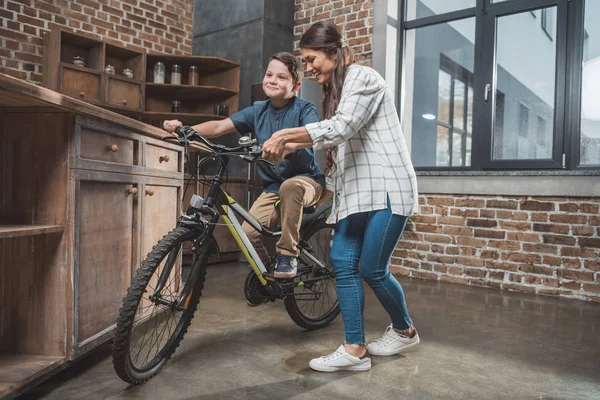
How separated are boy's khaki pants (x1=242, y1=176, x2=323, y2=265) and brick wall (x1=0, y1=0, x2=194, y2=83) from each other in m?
3.17

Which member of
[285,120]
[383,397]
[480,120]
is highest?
[480,120]

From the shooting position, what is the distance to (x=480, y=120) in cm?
414

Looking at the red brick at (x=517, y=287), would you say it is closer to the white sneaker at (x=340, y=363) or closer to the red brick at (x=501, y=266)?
the red brick at (x=501, y=266)

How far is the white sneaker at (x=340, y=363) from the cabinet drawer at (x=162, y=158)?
1.19 metres

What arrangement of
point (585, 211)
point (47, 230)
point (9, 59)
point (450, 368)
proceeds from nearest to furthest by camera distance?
point (47, 230)
point (450, 368)
point (585, 211)
point (9, 59)

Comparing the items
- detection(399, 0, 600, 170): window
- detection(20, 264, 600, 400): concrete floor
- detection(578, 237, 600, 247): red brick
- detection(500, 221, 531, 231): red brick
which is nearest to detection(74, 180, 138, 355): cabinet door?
detection(20, 264, 600, 400): concrete floor

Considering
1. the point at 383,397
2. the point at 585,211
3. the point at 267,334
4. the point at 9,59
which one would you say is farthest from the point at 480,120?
the point at 9,59

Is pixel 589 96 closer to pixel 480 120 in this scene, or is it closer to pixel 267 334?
pixel 480 120

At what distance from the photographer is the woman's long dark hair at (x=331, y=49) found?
184cm

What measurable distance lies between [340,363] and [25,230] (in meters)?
1.25

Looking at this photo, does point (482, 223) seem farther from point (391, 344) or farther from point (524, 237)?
point (391, 344)

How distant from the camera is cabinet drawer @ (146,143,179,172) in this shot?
228 centimetres

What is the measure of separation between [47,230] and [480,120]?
360 centimetres

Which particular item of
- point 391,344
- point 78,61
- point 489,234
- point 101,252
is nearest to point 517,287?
point 489,234
